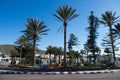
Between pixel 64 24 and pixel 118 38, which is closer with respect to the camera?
pixel 64 24

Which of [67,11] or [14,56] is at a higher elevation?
[67,11]

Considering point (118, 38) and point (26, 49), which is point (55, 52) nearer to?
point (26, 49)

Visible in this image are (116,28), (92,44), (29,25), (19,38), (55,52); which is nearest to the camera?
(29,25)

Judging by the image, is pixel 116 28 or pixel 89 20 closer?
pixel 116 28

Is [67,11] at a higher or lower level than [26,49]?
higher

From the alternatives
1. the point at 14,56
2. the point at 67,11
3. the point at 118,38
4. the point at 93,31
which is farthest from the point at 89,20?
the point at 14,56

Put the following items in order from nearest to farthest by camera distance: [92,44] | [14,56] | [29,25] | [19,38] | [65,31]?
[65,31], [29,25], [92,44], [19,38], [14,56]

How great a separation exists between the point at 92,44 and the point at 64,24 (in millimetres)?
24451

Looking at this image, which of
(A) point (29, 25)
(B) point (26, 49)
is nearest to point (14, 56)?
(B) point (26, 49)

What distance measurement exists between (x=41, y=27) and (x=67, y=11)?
941 cm

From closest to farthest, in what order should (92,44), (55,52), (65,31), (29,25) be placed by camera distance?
(65,31) → (29,25) → (92,44) → (55,52)

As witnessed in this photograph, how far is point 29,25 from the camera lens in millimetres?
46781

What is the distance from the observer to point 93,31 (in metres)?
62.1

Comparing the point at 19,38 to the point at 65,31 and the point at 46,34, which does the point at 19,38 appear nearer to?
the point at 46,34
